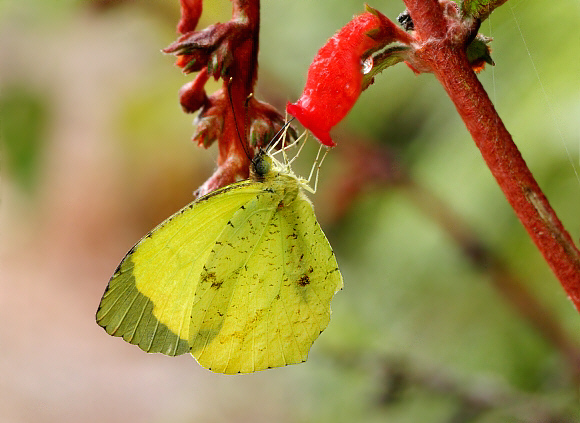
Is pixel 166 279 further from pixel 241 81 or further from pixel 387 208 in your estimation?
pixel 387 208

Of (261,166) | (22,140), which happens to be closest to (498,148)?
(261,166)

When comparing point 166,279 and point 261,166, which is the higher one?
point 261,166

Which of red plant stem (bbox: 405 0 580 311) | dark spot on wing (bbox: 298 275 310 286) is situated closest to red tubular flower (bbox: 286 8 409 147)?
red plant stem (bbox: 405 0 580 311)

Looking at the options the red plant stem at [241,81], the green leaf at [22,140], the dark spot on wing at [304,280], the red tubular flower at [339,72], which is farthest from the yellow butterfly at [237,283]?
the green leaf at [22,140]

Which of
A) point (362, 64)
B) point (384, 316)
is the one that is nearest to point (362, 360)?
point (384, 316)

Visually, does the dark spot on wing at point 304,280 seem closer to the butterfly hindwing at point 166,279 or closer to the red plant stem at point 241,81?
the butterfly hindwing at point 166,279

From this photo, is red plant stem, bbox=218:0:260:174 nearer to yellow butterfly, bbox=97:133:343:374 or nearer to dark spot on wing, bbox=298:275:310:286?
yellow butterfly, bbox=97:133:343:374
